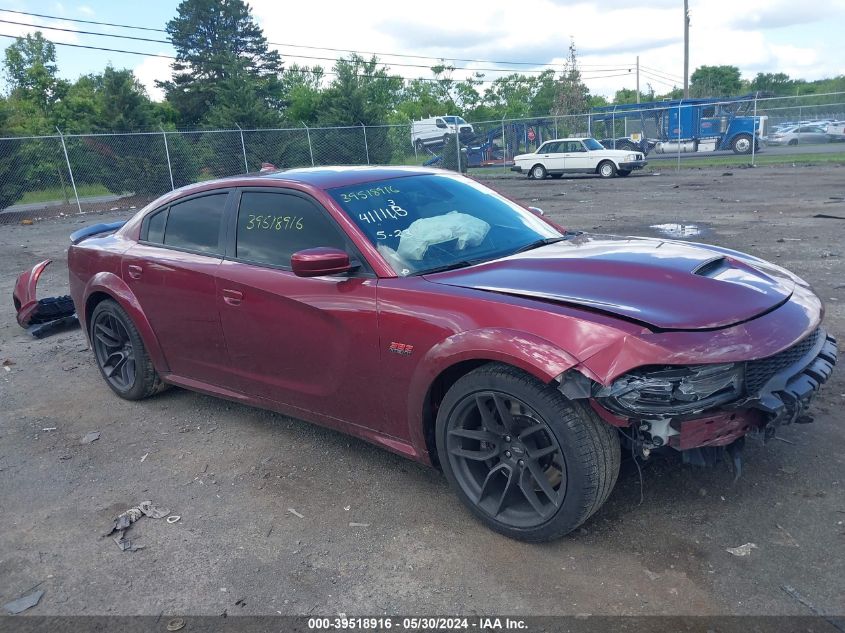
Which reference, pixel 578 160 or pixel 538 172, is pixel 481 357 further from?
pixel 538 172

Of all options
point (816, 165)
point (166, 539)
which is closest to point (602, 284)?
point (166, 539)

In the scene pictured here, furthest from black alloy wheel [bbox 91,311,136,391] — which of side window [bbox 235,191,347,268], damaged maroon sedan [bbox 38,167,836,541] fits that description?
side window [bbox 235,191,347,268]

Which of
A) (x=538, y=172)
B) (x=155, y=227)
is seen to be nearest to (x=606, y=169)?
(x=538, y=172)

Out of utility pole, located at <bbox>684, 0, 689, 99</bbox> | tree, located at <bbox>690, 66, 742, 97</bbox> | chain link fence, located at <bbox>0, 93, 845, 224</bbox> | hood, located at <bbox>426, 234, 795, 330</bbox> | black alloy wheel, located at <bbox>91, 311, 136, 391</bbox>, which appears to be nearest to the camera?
hood, located at <bbox>426, 234, 795, 330</bbox>

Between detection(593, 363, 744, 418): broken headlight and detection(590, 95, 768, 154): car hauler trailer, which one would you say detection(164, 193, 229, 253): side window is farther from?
detection(590, 95, 768, 154): car hauler trailer

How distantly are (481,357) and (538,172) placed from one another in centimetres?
2549

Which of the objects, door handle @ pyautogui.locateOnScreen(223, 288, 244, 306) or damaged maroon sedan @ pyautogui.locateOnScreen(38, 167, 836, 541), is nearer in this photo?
damaged maroon sedan @ pyautogui.locateOnScreen(38, 167, 836, 541)

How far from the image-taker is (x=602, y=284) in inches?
121

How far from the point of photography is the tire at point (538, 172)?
27250mm

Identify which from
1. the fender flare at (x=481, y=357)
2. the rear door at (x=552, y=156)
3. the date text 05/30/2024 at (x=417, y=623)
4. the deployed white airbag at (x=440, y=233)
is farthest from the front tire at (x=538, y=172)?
the date text 05/30/2024 at (x=417, y=623)

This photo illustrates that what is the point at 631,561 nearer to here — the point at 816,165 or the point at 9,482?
the point at 9,482

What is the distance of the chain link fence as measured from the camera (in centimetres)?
2127

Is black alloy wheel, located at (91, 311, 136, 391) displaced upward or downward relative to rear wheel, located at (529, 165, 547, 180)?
upward

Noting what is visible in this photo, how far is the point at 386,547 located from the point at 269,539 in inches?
23.0
